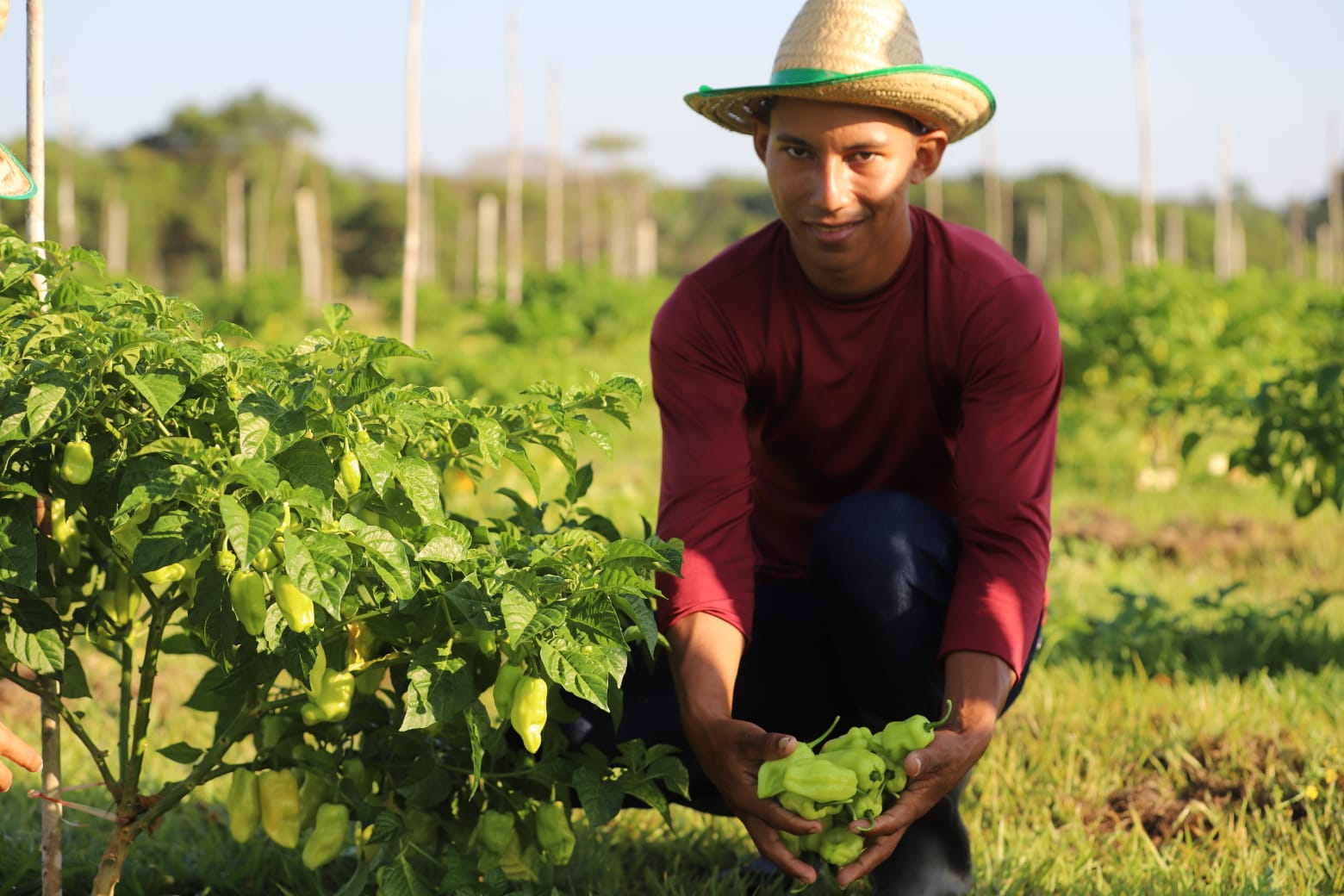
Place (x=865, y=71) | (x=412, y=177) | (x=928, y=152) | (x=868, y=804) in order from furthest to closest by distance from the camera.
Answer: (x=412, y=177) < (x=928, y=152) < (x=865, y=71) < (x=868, y=804)

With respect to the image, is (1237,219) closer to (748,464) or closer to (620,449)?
(620,449)

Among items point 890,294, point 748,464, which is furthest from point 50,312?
point 890,294

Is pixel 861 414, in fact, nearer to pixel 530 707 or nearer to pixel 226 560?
pixel 530 707

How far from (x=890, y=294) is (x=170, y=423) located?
118 cm

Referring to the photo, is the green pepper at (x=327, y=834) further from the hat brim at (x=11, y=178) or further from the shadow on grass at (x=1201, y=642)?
the shadow on grass at (x=1201, y=642)

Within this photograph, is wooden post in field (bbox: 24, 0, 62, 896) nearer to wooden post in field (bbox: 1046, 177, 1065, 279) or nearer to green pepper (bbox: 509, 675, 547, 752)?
green pepper (bbox: 509, 675, 547, 752)

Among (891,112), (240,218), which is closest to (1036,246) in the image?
(240,218)

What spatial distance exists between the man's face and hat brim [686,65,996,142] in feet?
0.09

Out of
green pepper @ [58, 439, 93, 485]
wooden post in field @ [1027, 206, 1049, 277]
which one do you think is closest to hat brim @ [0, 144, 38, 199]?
green pepper @ [58, 439, 93, 485]

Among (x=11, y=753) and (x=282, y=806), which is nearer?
(x=11, y=753)

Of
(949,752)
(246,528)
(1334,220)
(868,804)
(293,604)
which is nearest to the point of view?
(246,528)

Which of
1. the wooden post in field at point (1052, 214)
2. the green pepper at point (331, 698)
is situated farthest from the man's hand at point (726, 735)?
the wooden post in field at point (1052, 214)

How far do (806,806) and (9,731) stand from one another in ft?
3.14

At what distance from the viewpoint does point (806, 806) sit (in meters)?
1.64
